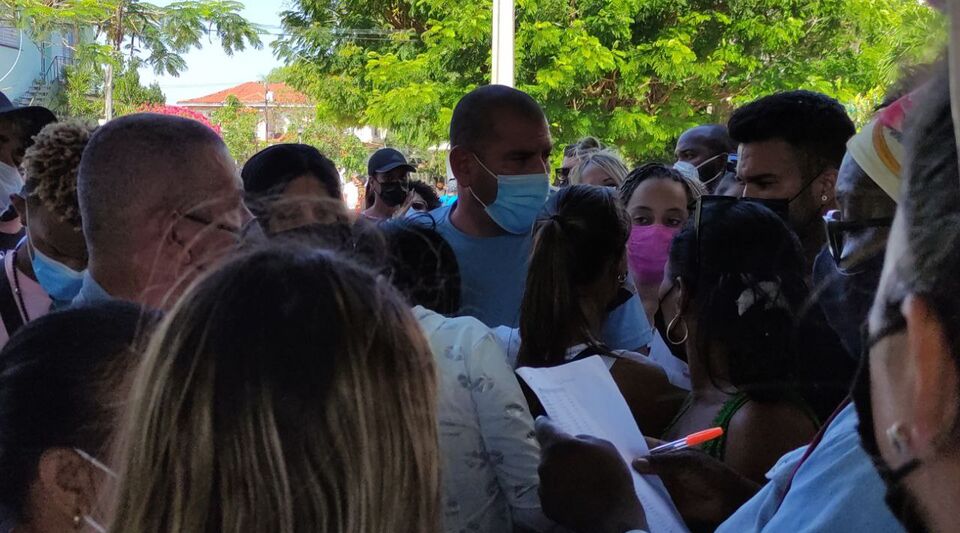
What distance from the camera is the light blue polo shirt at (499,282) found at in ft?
9.84

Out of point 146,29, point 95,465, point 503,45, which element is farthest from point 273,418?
point 146,29

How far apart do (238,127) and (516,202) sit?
75.7 feet

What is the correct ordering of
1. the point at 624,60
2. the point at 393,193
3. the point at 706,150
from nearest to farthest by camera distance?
the point at 706,150, the point at 393,193, the point at 624,60

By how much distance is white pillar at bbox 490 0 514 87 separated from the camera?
735cm

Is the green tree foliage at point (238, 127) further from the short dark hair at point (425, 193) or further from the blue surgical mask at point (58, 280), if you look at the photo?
the blue surgical mask at point (58, 280)

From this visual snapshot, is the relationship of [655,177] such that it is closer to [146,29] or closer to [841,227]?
[841,227]

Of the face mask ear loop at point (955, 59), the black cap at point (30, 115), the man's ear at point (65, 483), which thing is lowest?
Result: the man's ear at point (65, 483)

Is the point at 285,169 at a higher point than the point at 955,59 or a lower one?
lower

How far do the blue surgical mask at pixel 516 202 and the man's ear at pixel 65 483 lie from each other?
2.25 m

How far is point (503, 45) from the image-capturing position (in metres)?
7.36

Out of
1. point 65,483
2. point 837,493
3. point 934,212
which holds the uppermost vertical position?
point 934,212

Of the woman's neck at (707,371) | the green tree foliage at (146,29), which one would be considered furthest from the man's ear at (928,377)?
the green tree foliage at (146,29)

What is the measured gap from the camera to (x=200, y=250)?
1.96m

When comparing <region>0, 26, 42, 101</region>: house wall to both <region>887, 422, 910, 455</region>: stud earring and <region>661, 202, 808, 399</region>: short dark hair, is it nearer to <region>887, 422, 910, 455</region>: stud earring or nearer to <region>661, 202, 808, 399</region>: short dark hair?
<region>661, 202, 808, 399</region>: short dark hair
